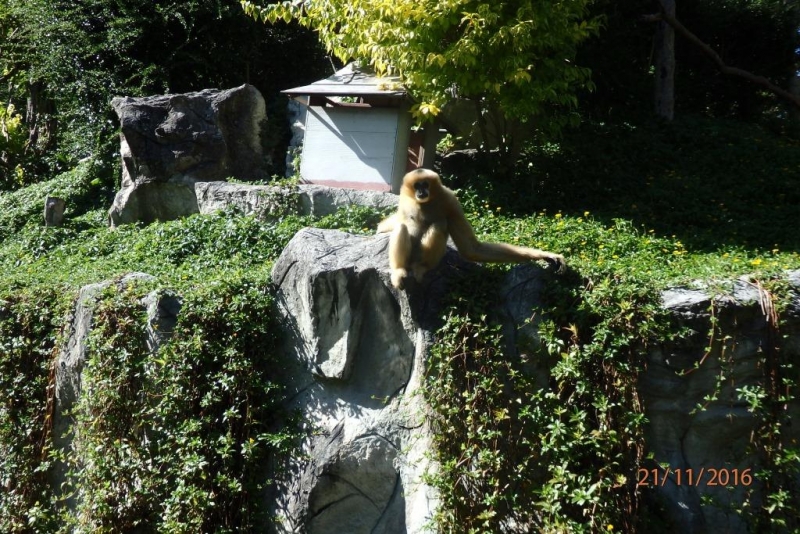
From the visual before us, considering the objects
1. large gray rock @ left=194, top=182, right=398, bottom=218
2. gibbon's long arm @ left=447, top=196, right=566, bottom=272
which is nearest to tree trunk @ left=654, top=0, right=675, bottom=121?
large gray rock @ left=194, top=182, right=398, bottom=218

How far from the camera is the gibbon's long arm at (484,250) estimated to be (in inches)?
275

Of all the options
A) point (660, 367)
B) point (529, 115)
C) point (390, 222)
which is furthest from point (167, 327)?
point (529, 115)

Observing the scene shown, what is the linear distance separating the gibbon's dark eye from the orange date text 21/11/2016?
311 centimetres

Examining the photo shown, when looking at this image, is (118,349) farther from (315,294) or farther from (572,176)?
(572,176)

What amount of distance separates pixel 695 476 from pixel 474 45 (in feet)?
20.4

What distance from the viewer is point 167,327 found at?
7848 millimetres

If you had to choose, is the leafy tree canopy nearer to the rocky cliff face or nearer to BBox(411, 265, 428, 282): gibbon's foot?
the rocky cliff face

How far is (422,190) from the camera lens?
7316mm

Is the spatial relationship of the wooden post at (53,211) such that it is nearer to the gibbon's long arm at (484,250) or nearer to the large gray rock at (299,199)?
the large gray rock at (299,199)

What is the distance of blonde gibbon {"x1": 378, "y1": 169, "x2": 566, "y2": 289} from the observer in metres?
6.97

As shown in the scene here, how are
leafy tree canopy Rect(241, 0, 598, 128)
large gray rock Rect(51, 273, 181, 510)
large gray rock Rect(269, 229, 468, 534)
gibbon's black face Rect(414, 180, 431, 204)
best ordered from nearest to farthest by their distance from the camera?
large gray rock Rect(269, 229, 468, 534), gibbon's black face Rect(414, 180, 431, 204), large gray rock Rect(51, 273, 181, 510), leafy tree canopy Rect(241, 0, 598, 128)

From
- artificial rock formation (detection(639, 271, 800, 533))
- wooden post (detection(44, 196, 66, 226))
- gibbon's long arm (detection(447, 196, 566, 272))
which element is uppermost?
gibbon's long arm (detection(447, 196, 566, 272))

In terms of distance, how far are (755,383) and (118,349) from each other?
6091 mm

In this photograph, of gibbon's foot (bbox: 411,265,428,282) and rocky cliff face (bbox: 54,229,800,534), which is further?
gibbon's foot (bbox: 411,265,428,282)
